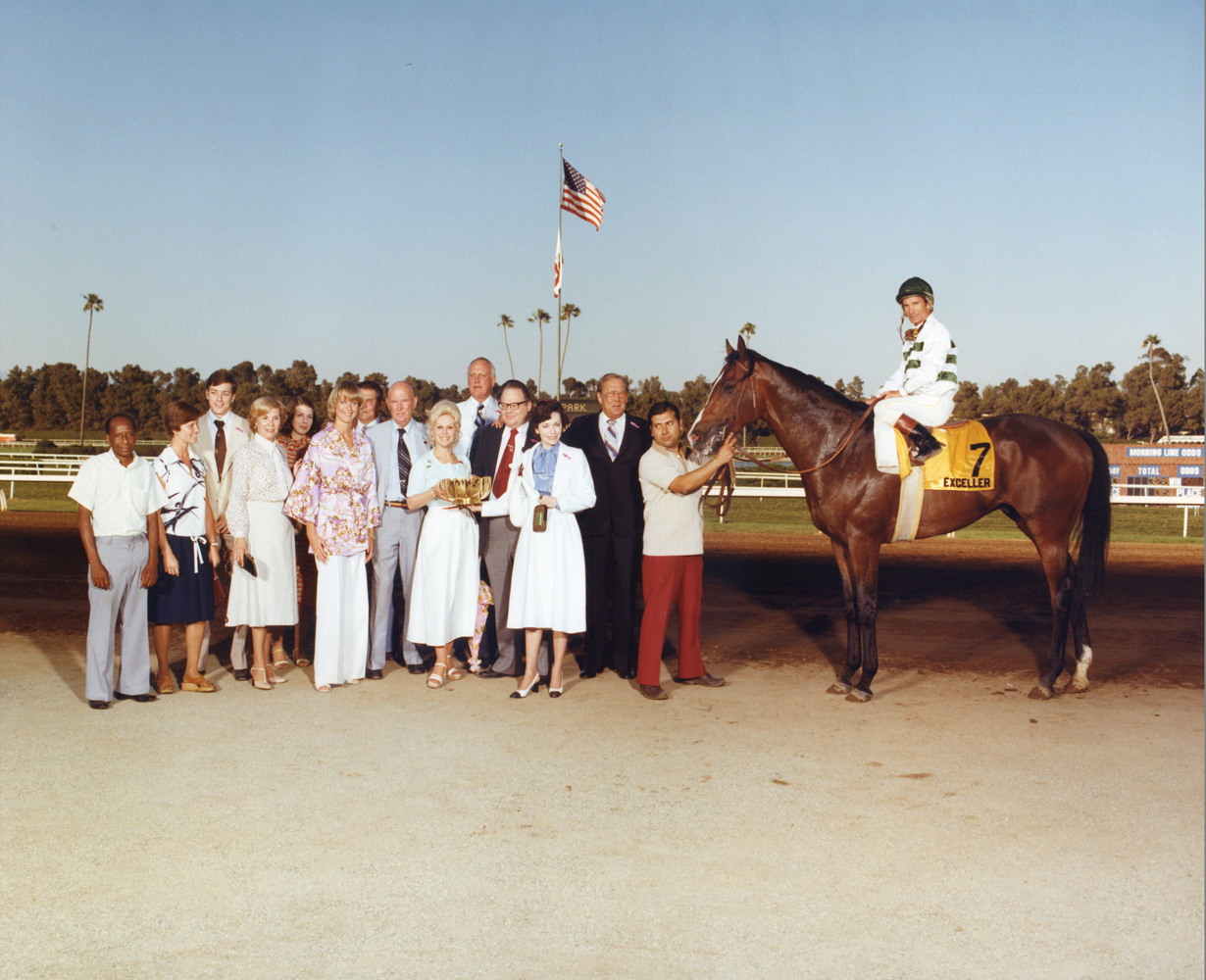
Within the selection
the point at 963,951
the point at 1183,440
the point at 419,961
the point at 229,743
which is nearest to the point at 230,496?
the point at 229,743

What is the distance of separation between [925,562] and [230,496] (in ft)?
33.8

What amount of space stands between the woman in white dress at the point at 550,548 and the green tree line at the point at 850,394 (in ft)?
133

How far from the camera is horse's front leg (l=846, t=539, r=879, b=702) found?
6.27 metres

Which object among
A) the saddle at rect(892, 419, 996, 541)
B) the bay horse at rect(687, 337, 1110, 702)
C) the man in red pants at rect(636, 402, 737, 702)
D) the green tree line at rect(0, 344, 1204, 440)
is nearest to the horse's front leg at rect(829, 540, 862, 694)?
the bay horse at rect(687, 337, 1110, 702)

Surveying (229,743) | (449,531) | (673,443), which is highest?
(673,443)

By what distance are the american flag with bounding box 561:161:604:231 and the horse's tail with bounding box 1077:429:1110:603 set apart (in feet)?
40.7

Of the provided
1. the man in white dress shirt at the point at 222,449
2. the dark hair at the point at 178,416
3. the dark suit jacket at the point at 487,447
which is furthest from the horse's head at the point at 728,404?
the dark hair at the point at 178,416

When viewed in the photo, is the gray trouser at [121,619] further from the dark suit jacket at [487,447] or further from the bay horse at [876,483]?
the bay horse at [876,483]

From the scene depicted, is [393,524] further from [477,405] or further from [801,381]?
[801,381]

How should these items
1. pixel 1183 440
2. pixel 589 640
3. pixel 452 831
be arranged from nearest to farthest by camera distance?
pixel 452 831, pixel 589 640, pixel 1183 440

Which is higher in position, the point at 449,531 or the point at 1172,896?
the point at 449,531

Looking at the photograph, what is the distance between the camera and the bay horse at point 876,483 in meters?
6.51

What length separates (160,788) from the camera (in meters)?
4.44

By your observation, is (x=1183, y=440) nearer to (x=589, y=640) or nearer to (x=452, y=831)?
(x=589, y=640)
